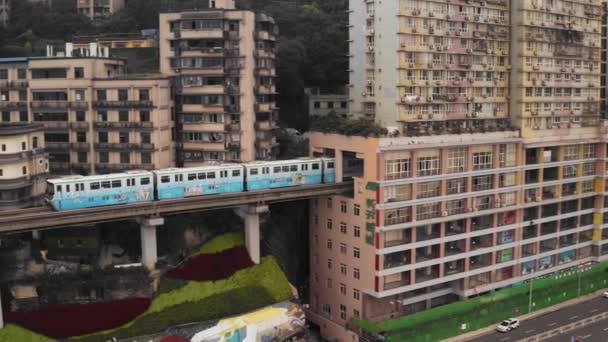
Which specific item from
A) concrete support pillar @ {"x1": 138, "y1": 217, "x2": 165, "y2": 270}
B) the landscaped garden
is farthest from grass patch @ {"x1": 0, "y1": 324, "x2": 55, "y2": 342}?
concrete support pillar @ {"x1": 138, "y1": 217, "x2": 165, "y2": 270}

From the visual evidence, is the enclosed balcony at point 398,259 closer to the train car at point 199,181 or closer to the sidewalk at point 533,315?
the sidewalk at point 533,315

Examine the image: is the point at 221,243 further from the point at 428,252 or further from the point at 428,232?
the point at 428,252

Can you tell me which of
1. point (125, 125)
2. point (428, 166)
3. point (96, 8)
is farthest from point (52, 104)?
point (96, 8)

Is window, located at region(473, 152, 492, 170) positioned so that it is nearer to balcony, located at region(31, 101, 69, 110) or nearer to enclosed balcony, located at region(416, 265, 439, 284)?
enclosed balcony, located at region(416, 265, 439, 284)

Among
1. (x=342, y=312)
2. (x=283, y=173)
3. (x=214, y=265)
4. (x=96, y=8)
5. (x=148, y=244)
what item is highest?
(x=96, y=8)

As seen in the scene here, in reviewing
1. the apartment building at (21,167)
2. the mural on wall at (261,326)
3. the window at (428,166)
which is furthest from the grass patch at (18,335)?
the window at (428,166)

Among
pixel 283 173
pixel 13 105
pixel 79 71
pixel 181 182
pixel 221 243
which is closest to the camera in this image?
pixel 181 182

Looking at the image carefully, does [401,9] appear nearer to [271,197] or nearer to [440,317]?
[271,197]
